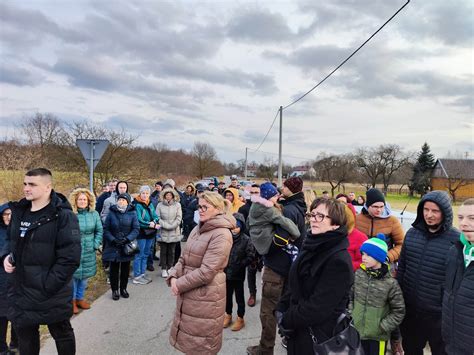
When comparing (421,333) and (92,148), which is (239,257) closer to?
(421,333)

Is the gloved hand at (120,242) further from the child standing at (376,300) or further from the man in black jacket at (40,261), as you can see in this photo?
the child standing at (376,300)

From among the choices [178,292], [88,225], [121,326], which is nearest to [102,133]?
[88,225]

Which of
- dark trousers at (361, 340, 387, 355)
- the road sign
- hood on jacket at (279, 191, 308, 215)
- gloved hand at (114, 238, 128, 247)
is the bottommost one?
dark trousers at (361, 340, 387, 355)

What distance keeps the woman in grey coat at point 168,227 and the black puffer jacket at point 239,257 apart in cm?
218

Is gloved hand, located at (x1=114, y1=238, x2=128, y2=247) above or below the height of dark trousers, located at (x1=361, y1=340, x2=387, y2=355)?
above

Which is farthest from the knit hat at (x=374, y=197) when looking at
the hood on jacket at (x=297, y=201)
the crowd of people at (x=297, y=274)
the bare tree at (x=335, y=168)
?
the bare tree at (x=335, y=168)

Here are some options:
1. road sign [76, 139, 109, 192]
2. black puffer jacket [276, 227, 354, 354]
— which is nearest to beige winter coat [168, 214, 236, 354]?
black puffer jacket [276, 227, 354, 354]

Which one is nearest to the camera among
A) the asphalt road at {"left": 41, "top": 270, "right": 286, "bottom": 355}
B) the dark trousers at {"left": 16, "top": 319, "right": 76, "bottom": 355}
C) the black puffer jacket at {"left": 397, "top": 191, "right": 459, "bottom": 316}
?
the black puffer jacket at {"left": 397, "top": 191, "right": 459, "bottom": 316}

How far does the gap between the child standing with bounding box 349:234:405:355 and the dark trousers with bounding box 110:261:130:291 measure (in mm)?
3746

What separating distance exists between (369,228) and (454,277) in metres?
1.48

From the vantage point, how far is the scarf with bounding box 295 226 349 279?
2158 millimetres

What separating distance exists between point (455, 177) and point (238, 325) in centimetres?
5554

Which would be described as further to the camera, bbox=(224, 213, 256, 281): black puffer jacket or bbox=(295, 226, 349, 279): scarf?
bbox=(224, 213, 256, 281): black puffer jacket

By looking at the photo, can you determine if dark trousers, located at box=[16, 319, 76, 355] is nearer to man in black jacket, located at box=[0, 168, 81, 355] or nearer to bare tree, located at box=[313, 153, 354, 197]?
man in black jacket, located at box=[0, 168, 81, 355]
